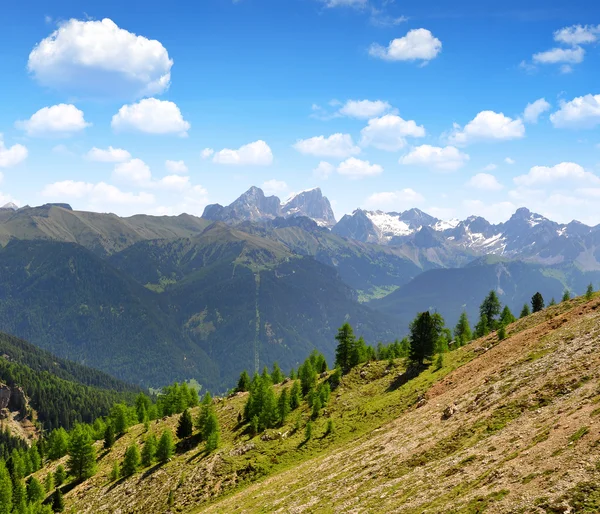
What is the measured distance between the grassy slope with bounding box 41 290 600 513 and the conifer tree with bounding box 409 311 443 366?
4968 mm

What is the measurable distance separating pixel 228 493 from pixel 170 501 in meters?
10.8

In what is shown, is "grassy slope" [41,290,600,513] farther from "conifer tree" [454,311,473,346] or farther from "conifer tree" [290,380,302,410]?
"conifer tree" [454,311,473,346]

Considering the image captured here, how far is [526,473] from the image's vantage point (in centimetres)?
3566

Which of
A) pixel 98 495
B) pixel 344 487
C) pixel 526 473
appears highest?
pixel 526 473

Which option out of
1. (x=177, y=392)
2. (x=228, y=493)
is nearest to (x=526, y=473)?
(x=228, y=493)

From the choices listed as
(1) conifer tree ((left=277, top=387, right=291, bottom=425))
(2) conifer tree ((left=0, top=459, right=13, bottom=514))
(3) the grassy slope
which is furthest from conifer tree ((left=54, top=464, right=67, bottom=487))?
(1) conifer tree ((left=277, top=387, right=291, bottom=425))

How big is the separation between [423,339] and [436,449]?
4638 cm

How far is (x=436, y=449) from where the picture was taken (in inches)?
1993

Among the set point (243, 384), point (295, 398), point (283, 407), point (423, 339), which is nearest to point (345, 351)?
point (295, 398)

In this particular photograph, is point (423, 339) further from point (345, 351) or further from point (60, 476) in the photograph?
point (60, 476)

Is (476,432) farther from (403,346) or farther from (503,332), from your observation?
(403,346)

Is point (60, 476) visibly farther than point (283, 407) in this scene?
Yes

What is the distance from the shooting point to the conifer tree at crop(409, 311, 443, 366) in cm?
9500

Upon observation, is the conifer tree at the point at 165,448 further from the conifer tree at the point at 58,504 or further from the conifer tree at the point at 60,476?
the conifer tree at the point at 60,476
